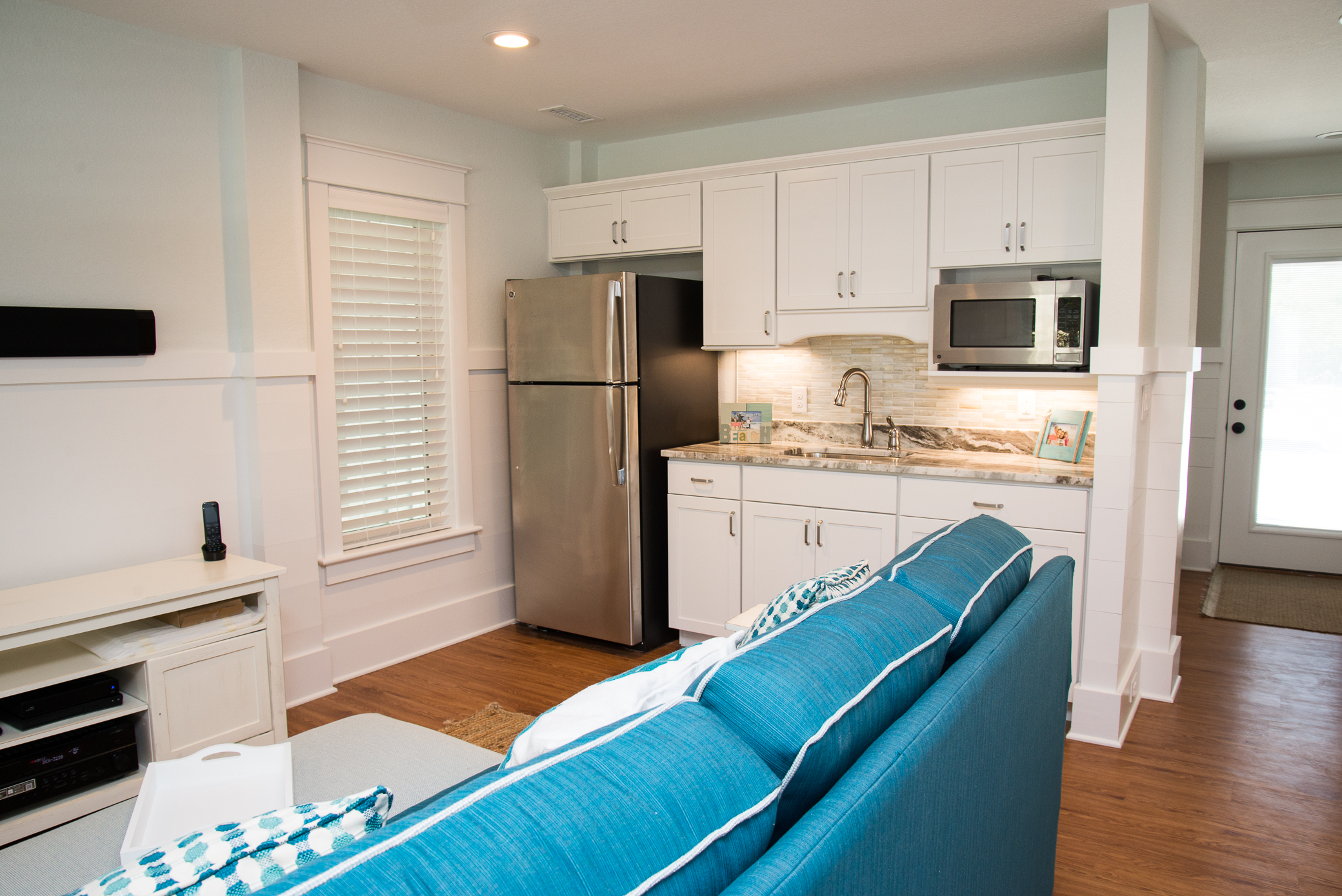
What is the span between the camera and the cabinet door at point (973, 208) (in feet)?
11.0

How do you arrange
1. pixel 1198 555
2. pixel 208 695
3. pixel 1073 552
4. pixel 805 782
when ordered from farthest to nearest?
pixel 1198 555
pixel 1073 552
pixel 208 695
pixel 805 782

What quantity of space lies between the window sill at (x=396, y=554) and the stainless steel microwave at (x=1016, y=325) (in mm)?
2377

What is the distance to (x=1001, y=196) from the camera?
3.37m

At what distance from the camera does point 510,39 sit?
3.06 metres

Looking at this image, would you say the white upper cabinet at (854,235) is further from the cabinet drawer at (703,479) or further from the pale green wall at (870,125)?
the cabinet drawer at (703,479)

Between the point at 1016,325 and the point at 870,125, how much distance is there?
4.26ft

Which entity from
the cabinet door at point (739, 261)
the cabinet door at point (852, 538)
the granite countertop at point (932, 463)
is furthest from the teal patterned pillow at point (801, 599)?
the cabinet door at point (739, 261)

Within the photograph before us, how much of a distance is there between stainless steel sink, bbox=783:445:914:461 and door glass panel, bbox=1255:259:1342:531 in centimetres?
310

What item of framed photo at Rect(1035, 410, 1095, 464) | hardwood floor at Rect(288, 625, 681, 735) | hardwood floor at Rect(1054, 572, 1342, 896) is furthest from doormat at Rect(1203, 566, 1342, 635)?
hardwood floor at Rect(288, 625, 681, 735)

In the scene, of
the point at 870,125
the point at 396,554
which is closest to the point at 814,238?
the point at 870,125

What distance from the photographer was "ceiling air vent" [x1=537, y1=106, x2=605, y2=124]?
3985 millimetres

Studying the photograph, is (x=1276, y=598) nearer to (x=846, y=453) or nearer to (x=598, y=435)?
(x=846, y=453)

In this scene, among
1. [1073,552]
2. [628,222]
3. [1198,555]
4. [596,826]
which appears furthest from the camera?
[1198,555]

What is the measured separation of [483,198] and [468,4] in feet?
5.02
